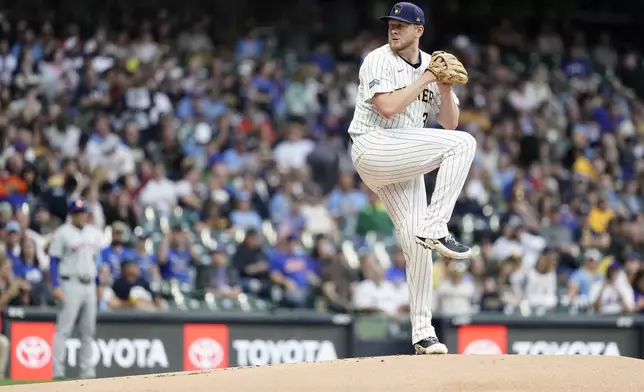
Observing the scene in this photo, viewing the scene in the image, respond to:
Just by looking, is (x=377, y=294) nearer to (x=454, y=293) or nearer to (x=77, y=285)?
(x=454, y=293)

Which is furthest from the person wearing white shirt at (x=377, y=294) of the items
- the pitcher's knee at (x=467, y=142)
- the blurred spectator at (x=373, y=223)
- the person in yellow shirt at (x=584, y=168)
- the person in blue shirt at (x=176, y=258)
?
the pitcher's knee at (x=467, y=142)

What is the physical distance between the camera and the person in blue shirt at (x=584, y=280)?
15367 mm

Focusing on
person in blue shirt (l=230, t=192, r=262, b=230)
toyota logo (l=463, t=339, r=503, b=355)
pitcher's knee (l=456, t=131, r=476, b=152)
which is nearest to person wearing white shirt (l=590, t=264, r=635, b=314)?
toyota logo (l=463, t=339, r=503, b=355)

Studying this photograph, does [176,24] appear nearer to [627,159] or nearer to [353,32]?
[353,32]

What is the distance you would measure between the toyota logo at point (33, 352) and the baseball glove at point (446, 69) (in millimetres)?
6895

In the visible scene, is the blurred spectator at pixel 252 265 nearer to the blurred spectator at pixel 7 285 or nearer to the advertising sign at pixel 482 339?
the advertising sign at pixel 482 339

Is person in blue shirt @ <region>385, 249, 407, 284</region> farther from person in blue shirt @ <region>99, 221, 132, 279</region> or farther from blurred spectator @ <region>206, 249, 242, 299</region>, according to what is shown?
person in blue shirt @ <region>99, 221, 132, 279</region>

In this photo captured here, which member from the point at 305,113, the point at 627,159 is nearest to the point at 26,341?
the point at 305,113

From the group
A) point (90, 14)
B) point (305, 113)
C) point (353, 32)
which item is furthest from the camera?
point (353, 32)

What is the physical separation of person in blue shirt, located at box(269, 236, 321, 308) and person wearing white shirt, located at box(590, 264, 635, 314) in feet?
11.0

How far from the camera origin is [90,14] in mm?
19875

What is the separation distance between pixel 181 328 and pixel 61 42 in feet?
21.7

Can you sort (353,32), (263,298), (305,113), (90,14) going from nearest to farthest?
(263,298) < (305,113) < (90,14) < (353,32)

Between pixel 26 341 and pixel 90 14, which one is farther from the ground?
pixel 90 14
